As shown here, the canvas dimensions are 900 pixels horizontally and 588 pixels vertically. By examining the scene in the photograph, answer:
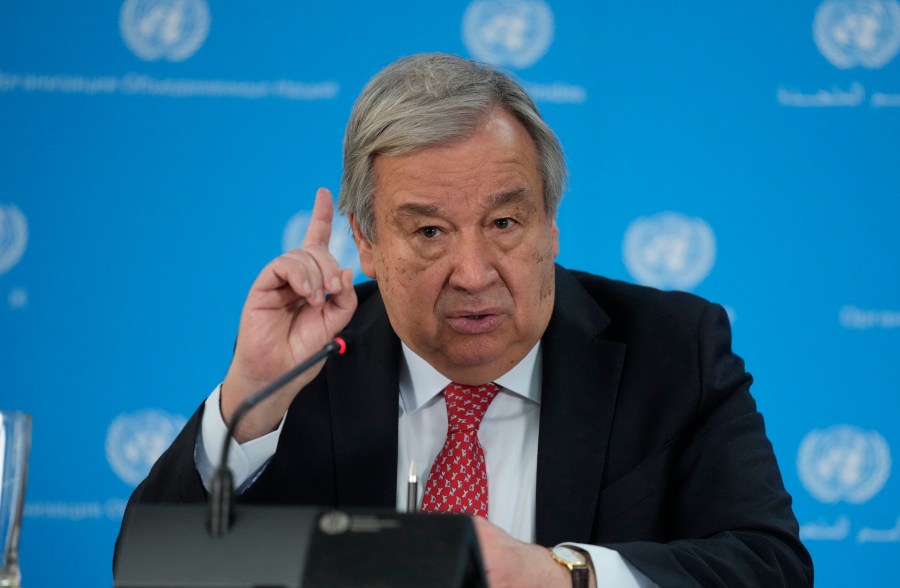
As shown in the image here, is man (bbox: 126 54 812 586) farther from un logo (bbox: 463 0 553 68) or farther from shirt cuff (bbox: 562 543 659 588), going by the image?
un logo (bbox: 463 0 553 68)

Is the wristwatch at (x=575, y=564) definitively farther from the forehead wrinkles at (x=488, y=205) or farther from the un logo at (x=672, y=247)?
the un logo at (x=672, y=247)

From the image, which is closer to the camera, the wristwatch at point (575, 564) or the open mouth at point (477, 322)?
the wristwatch at point (575, 564)

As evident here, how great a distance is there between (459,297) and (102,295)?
1707 millimetres

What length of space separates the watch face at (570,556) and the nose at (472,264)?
0.56 m

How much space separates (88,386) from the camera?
10.6 feet

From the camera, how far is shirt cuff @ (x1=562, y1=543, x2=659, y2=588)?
4.70ft

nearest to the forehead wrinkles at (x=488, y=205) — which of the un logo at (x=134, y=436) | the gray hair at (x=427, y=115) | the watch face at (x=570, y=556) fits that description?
the gray hair at (x=427, y=115)

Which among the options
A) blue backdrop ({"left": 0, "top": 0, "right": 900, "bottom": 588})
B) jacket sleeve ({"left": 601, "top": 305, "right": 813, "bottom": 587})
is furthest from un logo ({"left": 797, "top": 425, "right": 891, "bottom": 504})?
jacket sleeve ({"left": 601, "top": 305, "right": 813, "bottom": 587})

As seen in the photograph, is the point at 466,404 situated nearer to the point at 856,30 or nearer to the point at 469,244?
the point at 469,244

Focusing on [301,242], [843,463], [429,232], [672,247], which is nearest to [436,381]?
[429,232]

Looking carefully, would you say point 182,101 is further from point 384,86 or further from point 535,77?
point 384,86

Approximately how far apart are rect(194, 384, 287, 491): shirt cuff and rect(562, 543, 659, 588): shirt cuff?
1.96 ft

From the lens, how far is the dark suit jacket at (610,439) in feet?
6.04

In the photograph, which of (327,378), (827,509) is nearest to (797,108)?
(827,509)
